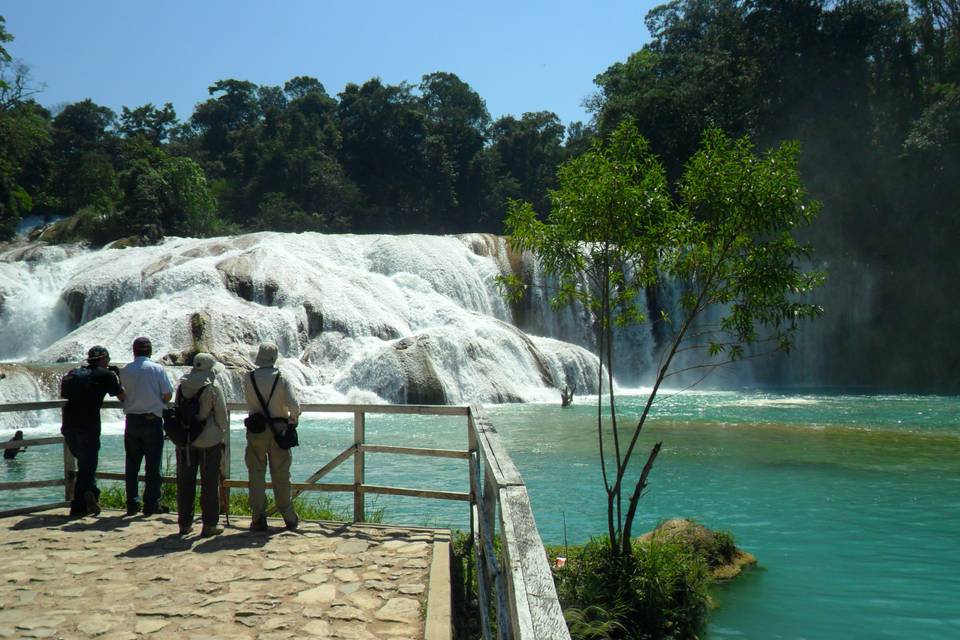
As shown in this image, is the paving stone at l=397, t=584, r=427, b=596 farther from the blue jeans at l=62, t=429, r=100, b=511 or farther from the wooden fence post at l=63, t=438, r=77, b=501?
the wooden fence post at l=63, t=438, r=77, b=501

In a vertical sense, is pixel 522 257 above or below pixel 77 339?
above

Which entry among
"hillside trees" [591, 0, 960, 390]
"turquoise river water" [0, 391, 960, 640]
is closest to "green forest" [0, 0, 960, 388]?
"hillside trees" [591, 0, 960, 390]

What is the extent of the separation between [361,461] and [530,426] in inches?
529

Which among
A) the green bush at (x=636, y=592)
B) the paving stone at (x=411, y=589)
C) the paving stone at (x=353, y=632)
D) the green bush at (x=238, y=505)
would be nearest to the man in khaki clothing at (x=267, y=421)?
the green bush at (x=238, y=505)

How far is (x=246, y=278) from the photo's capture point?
28.5 m

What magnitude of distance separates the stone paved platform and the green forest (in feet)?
78.0

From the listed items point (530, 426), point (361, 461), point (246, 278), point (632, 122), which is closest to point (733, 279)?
point (632, 122)

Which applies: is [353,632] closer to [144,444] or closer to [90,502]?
[144,444]

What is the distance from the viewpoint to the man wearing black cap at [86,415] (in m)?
7.87

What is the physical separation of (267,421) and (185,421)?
27.5 inches

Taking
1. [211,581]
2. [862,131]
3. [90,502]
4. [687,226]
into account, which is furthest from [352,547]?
[862,131]

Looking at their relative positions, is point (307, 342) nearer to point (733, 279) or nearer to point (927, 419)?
point (927, 419)

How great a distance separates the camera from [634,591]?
23.6ft

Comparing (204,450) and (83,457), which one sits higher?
(204,450)
